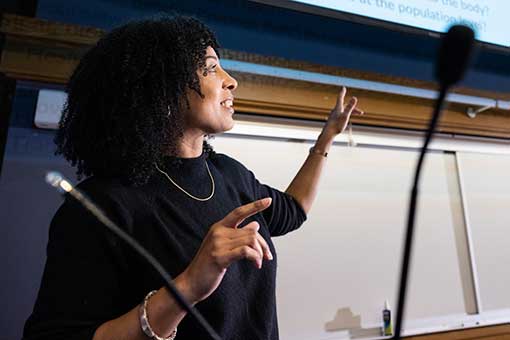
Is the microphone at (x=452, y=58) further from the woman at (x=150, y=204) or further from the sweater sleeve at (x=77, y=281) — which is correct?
the sweater sleeve at (x=77, y=281)

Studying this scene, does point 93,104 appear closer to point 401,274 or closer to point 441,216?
point 401,274

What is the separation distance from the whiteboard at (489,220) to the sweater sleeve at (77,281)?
1252mm

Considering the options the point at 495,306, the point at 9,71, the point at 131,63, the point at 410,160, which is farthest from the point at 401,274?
the point at 495,306

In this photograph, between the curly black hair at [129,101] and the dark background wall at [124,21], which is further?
the dark background wall at [124,21]

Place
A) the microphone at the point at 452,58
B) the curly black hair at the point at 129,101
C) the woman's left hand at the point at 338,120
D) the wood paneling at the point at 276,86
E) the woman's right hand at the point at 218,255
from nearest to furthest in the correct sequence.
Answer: the microphone at the point at 452,58 → the woman's right hand at the point at 218,255 → the curly black hair at the point at 129,101 → the wood paneling at the point at 276,86 → the woman's left hand at the point at 338,120

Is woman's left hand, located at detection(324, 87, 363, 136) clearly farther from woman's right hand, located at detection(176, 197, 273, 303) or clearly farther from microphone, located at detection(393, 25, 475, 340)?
microphone, located at detection(393, 25, 475, 340)

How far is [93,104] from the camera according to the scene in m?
0.56

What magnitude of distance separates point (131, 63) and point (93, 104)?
0.09m

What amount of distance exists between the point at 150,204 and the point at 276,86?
522 millimetres

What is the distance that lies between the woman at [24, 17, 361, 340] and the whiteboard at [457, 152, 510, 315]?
38.4 inches

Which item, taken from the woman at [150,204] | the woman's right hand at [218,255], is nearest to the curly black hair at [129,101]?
the woman at [150,204]

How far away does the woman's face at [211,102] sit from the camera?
0.60 metres

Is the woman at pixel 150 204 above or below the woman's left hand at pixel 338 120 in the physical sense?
below

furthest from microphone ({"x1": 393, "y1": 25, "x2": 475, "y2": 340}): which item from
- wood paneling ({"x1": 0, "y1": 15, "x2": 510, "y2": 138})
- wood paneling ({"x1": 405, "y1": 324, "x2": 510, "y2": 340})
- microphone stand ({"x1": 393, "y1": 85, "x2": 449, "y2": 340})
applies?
wood paneling ({"x1": 405, "y1": 324, "x2": 510, "y2": 340})
